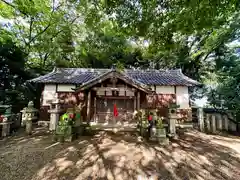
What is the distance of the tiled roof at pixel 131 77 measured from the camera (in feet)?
37.1

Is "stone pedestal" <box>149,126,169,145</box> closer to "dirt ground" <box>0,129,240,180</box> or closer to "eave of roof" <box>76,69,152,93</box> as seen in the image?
"dirt ground" <box>0,129,240,180</box>

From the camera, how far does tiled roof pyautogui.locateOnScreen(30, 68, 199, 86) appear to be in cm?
1130

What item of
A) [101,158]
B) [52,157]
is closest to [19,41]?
[52,157]

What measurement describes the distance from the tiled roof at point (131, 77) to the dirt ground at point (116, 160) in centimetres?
578

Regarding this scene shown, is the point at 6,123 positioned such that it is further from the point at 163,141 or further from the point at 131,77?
the point at 131,77

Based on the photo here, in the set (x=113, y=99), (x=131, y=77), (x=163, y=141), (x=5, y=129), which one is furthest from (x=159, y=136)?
(x=5, y=129)

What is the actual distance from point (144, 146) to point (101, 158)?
2.07 m

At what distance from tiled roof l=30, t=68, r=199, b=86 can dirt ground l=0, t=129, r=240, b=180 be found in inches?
228

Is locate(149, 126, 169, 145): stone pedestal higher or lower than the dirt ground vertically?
higher

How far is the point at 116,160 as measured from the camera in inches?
181

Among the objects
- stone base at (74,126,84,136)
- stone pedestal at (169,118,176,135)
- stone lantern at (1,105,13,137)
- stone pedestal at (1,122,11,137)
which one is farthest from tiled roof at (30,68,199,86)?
stone pedestal at (169,118,176,135)

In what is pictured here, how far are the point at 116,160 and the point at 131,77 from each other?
8183 millimetres

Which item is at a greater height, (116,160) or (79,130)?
(79,130)

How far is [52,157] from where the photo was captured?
479cm
